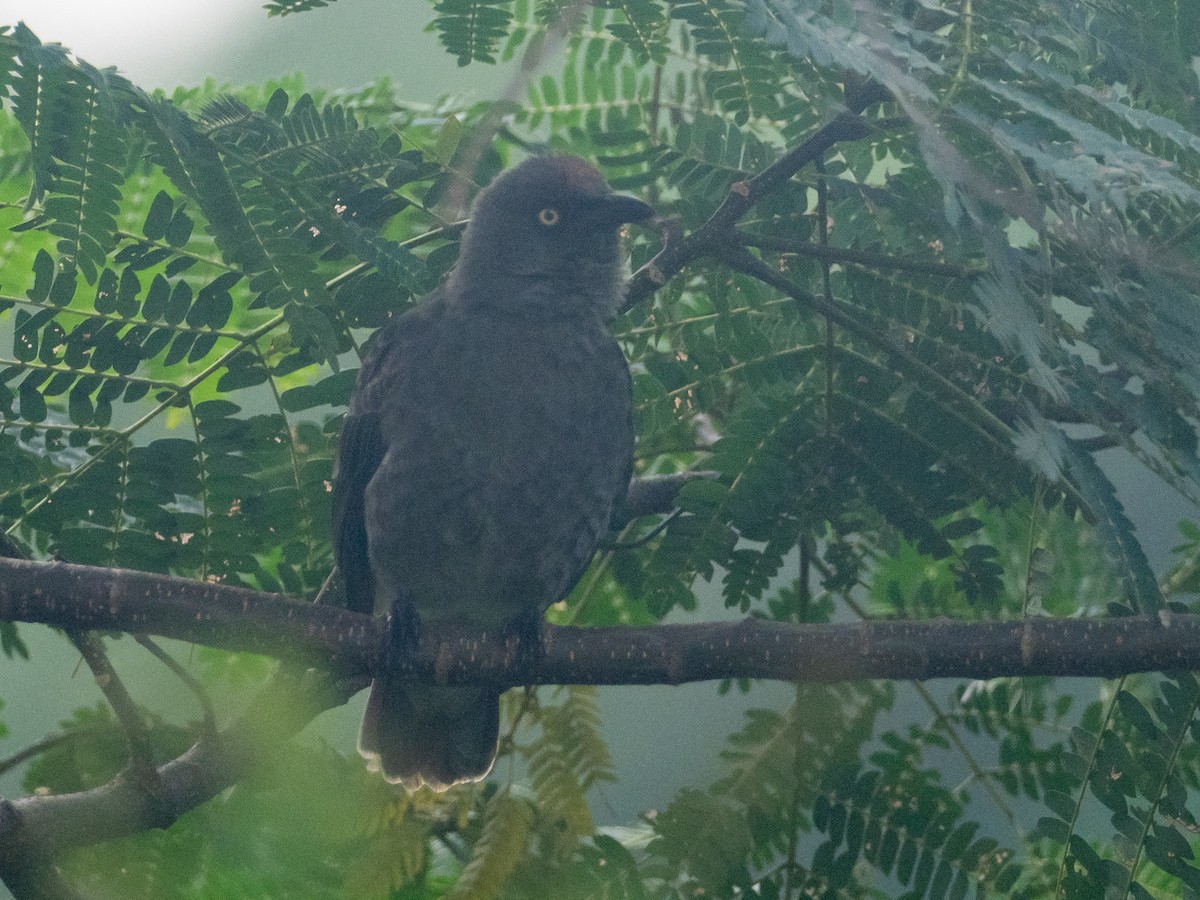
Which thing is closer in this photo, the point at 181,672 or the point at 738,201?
the point at 181,672

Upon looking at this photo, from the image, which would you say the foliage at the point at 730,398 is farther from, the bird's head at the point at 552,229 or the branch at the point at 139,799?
the bird's head at the point at 552,229

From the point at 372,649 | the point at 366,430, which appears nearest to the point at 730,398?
the point at 366,430

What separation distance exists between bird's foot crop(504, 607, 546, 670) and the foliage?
17 centimetres

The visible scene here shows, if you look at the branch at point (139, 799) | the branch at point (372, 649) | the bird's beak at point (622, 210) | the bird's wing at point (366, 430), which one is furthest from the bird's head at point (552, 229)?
the branch at point (139, 799)

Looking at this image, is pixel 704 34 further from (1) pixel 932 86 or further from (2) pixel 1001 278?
(2) pixel 1001 278

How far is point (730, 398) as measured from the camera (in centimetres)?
324

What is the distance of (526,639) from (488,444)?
66 cm

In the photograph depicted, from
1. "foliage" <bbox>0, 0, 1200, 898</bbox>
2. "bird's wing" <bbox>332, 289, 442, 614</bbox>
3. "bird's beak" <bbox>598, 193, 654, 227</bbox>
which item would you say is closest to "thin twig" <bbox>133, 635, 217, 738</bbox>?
"foliage" <bbox>0, 0, 1200, 898</bbox>

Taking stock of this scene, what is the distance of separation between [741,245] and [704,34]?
48 centimetres

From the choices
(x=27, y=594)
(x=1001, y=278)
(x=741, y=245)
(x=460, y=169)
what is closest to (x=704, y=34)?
(x=741, y=245)

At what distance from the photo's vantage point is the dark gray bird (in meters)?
3.36

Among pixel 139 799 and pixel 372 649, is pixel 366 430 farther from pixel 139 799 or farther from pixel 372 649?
pixel 139 799

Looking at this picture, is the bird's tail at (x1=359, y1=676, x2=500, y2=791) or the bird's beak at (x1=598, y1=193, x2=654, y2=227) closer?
the bird's beak at (x1=598, y1=193, x2=654, y2=227)

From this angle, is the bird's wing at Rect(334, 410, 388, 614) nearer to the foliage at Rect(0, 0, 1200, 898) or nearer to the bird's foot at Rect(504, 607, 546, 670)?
the foliage at Rect(0, 0, 1200, 898)
